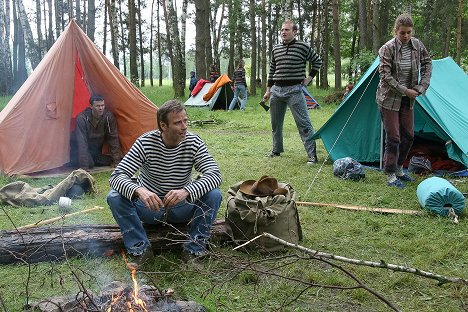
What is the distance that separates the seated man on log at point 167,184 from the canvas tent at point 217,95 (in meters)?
11.9

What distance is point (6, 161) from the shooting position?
5770mm

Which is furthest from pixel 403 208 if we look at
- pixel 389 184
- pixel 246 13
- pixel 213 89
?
pixel 246 13

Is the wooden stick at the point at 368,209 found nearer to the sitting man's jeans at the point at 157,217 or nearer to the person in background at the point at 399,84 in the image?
the person in background at the point at 399,84

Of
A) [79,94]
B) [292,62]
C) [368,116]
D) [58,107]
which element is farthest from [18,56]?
[368,116]

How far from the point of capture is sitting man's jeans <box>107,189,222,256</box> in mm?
3166

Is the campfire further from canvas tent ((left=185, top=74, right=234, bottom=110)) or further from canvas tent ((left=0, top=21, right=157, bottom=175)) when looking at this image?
canvas tent ((left=185, top=74, right=234, bottom=110))

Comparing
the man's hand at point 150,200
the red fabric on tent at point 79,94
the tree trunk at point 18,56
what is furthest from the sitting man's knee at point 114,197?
the tree trunk at point 18,56

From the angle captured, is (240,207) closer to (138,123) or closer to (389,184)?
(389,184)

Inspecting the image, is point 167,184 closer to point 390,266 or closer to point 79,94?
point 390,266

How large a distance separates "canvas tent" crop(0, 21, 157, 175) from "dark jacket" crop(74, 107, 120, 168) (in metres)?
0.20

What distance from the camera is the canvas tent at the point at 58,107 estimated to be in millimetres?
5856

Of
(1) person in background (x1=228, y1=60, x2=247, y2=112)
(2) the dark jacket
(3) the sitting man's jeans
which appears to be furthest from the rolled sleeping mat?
(1) person in background (x1=228, y1=60, x2=247, y2=112)

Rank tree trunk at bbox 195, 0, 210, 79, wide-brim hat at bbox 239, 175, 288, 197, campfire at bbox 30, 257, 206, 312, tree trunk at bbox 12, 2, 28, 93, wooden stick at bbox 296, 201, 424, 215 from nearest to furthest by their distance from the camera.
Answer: campfire at bbox 30, 257, 206, 312, wide-brim hat at bbox 239, 175, 288, 197, wooden stick at bbox 296, 201, 424, 215, tree trunk at bbox 195, 0, 210, 79, tree trunk at bbox 12, 2, 28, 93

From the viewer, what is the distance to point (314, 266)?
3.21 metres
